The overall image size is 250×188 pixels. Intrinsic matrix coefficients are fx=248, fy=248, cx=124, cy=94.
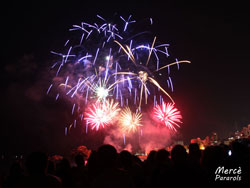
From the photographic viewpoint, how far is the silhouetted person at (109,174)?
151 inches

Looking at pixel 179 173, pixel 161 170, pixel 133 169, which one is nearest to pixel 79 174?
pixel 133 169

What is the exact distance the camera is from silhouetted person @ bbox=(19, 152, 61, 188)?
3973mm

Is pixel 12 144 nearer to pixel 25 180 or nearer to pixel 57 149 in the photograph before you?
pixel 57 149

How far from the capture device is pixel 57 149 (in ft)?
284

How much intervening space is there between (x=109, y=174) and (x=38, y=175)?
119cm

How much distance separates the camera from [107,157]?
Answer: 158 inches

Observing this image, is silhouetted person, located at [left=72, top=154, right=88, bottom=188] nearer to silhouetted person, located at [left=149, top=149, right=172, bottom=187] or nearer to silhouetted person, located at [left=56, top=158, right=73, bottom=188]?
silhouetted person, located at [left=56, top=158, right=73, bottom=188]

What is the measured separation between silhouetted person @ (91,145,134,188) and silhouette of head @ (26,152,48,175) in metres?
0.92

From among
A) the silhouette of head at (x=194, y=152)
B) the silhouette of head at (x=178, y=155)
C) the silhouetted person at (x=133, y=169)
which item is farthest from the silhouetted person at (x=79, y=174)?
the silhouette of head at (x=194, y=152)

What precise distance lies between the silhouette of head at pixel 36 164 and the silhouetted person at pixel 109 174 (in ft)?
3.00

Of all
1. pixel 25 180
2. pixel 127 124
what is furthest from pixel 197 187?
pixel 127 124

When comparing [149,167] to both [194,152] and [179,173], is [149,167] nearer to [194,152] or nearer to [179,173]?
[194,152]

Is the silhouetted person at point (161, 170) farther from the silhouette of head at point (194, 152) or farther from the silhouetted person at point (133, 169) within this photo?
the silhouette of head at point (194, 152)

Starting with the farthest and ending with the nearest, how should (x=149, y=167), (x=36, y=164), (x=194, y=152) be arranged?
(x=149, y=167)
(x=194, y=152)
(x=36, y=164)
